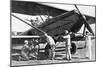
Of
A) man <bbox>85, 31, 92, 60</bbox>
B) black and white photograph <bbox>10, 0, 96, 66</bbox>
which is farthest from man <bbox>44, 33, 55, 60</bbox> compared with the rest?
man <bbox>85, 31, 92, 60</bbox>

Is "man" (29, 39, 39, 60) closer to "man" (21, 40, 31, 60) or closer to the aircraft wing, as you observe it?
"man" (21, 40, 31, 60)

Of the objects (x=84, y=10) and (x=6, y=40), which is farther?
(x=84, y=10)

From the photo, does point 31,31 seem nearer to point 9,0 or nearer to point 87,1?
point 9,0

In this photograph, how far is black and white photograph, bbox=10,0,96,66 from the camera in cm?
223

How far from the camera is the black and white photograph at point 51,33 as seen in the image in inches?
87.7

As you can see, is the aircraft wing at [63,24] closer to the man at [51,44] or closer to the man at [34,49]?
the man at [51,44]

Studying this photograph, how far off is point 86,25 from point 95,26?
0.45 ft

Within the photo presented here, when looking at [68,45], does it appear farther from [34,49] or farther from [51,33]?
[34,49]

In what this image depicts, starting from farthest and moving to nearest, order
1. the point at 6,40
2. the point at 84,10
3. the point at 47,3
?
the point at 84,10 → the point at 47,3 → the point at 6,40

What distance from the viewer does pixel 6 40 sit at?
2174 mm

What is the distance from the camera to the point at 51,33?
236 cm

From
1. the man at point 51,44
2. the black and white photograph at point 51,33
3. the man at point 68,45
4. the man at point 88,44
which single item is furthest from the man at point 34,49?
the man at point 88,44

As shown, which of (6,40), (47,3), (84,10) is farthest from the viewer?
(84,10)

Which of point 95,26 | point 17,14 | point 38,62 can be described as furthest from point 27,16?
point 95,26
